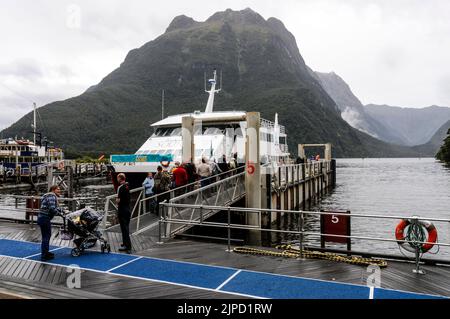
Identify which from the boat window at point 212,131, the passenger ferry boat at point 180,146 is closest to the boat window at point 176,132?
the passenger ferry boat at point 180,146

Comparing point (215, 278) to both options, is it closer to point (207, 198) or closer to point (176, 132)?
point (207, 198)

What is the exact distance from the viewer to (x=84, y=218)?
8.77 m

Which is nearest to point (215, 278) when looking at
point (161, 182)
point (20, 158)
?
point (161, 182)

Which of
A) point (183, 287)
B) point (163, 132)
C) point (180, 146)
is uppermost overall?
point (163, 132)

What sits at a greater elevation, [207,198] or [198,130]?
[198,130]

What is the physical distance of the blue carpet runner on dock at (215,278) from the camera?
245 inches

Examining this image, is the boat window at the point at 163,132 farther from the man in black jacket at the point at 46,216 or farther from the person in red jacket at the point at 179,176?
the man in black jacket at the point at 46,216

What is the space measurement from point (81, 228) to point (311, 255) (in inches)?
224

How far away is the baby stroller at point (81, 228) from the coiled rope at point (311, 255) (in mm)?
3650

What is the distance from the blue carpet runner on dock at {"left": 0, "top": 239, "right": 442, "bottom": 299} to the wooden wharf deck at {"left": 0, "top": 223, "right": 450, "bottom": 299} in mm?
257

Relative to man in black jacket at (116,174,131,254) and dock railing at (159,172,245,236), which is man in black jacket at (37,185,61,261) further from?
dock railing at (159,172,245,236)

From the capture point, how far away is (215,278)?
707cm
